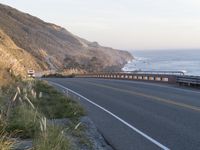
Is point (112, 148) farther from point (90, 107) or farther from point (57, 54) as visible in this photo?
point (57, 54)

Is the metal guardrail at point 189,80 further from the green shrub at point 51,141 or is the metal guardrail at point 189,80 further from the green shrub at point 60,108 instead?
the green shrub at point 51,141

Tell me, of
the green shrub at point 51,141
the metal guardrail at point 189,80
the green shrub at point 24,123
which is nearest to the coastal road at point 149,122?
the green shrub at point 24,123

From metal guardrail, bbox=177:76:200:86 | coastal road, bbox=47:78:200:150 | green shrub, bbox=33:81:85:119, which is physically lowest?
coastal road, bbox=47:78:200:150

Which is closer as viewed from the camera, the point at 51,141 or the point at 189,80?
the point at 51,141

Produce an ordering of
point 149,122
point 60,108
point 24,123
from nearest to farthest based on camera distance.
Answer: point 24,123
point 149,122
point 60,108

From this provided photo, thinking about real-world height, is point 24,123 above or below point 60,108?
above

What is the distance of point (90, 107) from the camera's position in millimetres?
18812

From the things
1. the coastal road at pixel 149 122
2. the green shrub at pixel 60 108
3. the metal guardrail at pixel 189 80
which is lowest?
the coastal road at pixel 149 122

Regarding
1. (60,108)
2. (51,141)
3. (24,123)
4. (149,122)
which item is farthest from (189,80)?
(51,141)

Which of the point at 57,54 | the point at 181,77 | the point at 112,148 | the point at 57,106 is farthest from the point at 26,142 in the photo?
the point at 57,54

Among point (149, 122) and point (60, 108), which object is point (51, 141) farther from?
point (60, 108)

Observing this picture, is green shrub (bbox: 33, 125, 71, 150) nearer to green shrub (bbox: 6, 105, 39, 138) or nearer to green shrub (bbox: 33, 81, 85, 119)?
green shrub (bbox: 6, 105, 39, 138)

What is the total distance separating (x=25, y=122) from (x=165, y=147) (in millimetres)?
3162

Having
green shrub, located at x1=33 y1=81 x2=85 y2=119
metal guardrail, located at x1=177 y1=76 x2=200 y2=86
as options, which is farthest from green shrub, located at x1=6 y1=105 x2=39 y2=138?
metal guardrail, located at x1=177 y1=76 x2=200 y2=86
